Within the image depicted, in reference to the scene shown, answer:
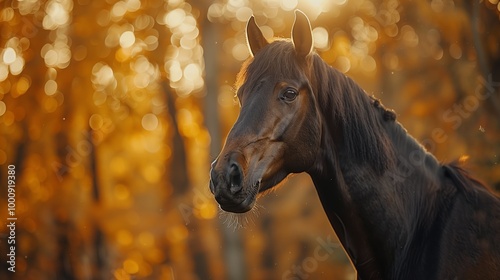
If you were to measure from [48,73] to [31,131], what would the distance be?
1.74 m

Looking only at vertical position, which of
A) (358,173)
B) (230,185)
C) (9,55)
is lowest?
(9,55)

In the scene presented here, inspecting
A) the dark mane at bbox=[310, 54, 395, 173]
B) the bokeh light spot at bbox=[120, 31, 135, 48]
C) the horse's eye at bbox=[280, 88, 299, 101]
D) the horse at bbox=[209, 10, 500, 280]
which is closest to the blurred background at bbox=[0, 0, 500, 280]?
the bokeh light spot at bbox=[120, 31, 135, 48]

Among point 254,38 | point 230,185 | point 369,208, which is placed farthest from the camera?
point 254,38

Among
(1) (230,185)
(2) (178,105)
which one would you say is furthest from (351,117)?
(2) (178,105)

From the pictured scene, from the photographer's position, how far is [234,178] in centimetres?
419

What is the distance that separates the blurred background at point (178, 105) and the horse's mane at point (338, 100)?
5.86 m

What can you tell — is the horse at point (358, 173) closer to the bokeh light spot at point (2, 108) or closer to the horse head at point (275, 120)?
the horse head at point (275, 120)

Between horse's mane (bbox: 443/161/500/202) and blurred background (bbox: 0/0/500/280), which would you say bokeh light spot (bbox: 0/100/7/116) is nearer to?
blurred background (bbox: 0/0/500/280)

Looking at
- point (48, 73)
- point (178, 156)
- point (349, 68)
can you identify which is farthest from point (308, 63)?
point (178, 156)

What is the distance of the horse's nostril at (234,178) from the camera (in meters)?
4.16

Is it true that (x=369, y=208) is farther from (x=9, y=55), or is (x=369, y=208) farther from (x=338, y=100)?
(x=9, y=55)

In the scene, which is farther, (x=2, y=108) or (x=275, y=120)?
(x=2, y=108)

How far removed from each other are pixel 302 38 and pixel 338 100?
1.58ft

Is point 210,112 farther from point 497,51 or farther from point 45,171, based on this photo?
point 497,51
